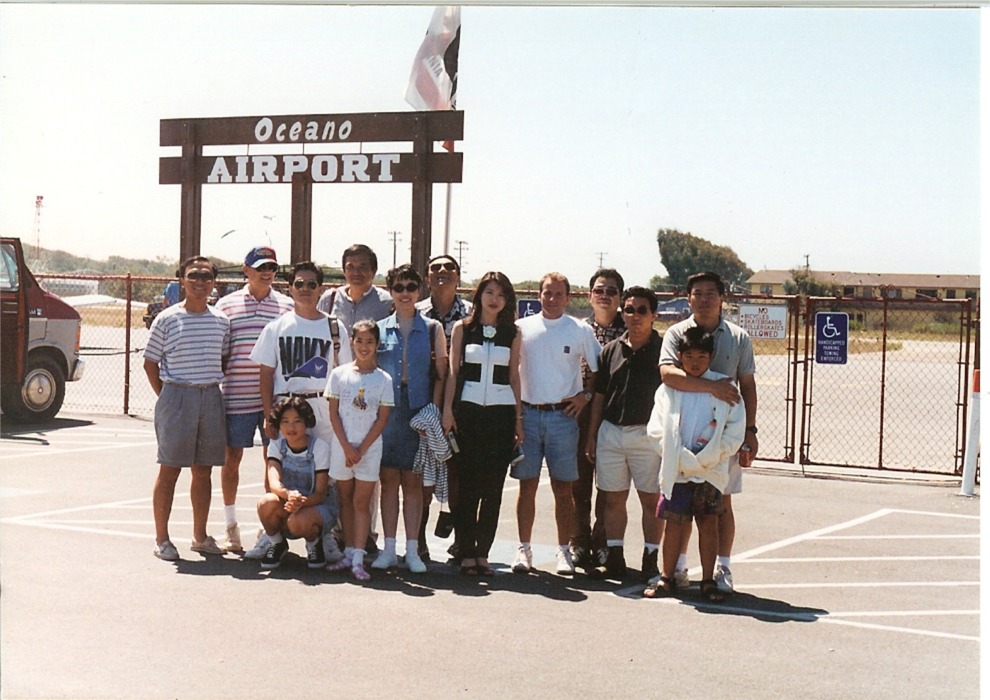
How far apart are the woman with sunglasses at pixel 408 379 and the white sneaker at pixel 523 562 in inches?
22.2

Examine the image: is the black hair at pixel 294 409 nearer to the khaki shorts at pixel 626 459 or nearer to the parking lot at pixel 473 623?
the parking lot at pixel 473 623

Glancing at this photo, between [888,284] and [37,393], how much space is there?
10842 mm

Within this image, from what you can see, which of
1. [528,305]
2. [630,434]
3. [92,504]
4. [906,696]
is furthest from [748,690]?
[528,305]

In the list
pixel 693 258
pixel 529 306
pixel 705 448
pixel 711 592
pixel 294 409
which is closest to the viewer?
pixel 705 448

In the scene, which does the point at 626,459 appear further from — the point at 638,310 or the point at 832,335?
the point at 832,335

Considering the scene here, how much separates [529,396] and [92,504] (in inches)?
152

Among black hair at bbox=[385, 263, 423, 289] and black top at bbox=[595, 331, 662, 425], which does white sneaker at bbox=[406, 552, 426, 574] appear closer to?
black top at bbox=[595, 331, 662, 425]

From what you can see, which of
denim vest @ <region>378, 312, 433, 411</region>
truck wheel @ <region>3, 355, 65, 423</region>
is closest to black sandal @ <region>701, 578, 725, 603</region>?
denim vest @ <region>378, 312, 433, 411</region>

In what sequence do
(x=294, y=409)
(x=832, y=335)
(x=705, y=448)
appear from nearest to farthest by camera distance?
(x=705, y=448), (x=294, y=409), (x=832, y=335)

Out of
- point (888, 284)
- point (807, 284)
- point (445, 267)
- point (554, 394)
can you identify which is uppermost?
point (807, 284)

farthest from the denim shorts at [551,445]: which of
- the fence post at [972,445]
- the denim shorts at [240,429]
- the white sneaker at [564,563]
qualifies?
the fence post at [972,445]

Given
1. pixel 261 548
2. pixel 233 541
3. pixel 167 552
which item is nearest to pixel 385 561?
pixel 261 548

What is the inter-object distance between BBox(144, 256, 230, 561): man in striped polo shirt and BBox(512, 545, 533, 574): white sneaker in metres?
1.90

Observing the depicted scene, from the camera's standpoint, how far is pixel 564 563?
6.79 metres
